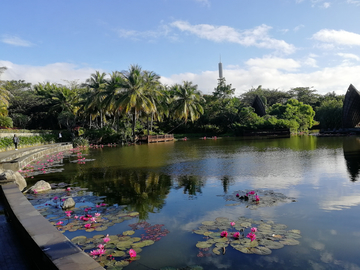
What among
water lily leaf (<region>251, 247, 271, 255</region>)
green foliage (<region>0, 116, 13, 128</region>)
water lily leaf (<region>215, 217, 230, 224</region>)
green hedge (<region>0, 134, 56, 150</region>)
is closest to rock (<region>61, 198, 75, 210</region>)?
water lily leaf (<region>215, 217, 230, 224</region>)

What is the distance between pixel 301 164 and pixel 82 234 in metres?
9.58

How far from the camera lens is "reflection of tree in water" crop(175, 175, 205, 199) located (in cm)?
776

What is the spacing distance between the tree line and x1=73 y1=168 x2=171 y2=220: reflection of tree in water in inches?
708

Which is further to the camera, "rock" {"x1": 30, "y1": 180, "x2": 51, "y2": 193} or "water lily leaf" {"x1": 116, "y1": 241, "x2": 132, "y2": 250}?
"rock" {"x1": 30, "y1": 180, "x2": 51, "y2": 193}

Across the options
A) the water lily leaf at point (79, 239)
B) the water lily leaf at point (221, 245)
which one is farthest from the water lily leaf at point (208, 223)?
the water lily leaf at point (79, 239)

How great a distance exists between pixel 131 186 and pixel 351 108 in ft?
119

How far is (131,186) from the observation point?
343 inches

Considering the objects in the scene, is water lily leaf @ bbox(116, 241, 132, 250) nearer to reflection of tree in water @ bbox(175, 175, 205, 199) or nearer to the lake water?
the lake water

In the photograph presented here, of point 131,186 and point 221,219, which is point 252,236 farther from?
point 131,186

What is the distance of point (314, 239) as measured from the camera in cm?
440

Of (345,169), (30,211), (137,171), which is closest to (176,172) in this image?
(137,171)

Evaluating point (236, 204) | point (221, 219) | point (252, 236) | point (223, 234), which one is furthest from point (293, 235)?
point (236, 204)

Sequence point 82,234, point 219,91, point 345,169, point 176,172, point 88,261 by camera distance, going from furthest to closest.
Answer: point 219,91 → point 176,172 → point 345,169 → point 82,234 → point 88,261

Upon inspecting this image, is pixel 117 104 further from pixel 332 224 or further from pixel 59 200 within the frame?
pixel 332 224
